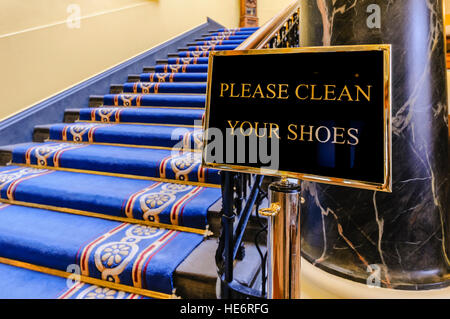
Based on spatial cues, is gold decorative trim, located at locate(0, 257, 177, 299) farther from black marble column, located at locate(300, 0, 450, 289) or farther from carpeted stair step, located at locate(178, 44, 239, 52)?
carpeted stair step, located at locate(178, 44, 239, 52)

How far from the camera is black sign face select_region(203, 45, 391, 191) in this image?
0.76 metres

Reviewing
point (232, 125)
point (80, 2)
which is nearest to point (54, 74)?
point (80, 2)

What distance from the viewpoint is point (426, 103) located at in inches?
47.1

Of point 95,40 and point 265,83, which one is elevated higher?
point 95,40

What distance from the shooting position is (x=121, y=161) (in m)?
2.51

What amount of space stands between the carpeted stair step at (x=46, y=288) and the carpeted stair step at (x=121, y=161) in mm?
960

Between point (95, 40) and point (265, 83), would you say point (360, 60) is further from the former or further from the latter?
point (95, 40)

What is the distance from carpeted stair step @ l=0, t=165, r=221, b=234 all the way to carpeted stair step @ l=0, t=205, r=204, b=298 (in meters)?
0.07

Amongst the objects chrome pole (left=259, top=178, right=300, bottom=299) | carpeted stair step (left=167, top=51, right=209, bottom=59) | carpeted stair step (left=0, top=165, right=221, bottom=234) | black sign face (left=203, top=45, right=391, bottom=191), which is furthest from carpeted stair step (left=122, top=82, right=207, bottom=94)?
chrome pole (left=259, top=178, right=300, bottom=299)

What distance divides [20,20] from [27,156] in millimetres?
1405

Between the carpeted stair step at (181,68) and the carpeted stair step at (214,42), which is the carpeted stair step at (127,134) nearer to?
the carpeted stair step at (181,68)

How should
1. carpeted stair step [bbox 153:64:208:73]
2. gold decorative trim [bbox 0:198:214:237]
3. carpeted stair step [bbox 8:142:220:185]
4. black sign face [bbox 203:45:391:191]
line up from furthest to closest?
carpeted stair step [bbox 153:64:208:73]
carpeted stair step [bbox 8:142:220:185]
gold decorative trim [bbox 0:198:214:237]
black sign face [bbox 203:45:391:191]

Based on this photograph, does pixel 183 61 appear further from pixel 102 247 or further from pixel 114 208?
pixel 102 247

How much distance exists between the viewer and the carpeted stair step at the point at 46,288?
59.7 inches
